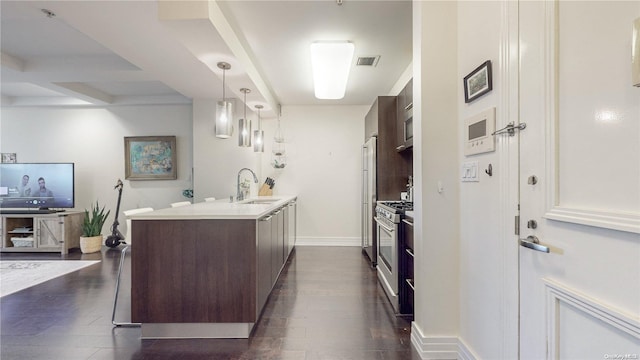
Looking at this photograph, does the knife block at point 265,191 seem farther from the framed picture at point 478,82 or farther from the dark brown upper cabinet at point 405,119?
the framed picture at point 478,82

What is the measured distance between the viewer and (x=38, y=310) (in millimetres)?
2461

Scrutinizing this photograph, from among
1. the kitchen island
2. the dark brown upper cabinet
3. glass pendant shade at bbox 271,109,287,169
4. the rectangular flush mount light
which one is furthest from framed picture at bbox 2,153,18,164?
the dark brown upper cabinet

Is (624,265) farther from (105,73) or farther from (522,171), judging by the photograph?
(105,73)

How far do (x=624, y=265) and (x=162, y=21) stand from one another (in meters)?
2.76

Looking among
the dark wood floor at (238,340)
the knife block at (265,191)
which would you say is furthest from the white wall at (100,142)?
the dark wood floor at (238,340)

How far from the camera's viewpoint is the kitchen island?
78.0 inches

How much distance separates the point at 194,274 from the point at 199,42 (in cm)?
187

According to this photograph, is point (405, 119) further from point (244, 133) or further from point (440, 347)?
point (440, 347)

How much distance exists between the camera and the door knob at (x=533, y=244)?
105 cm

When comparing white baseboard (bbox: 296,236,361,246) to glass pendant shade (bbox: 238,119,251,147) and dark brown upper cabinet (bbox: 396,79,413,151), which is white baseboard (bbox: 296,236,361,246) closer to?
dark brown upper cabinet (bbox: 396,79,413,151)

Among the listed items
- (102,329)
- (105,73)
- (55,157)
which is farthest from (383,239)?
(55,157)

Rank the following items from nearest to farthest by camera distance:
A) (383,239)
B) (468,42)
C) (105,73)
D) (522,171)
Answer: (522,171)
(468,42)
(383,239)
(105,73)

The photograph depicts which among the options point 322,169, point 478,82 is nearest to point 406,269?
point 478,82

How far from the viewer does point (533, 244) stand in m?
1.12
